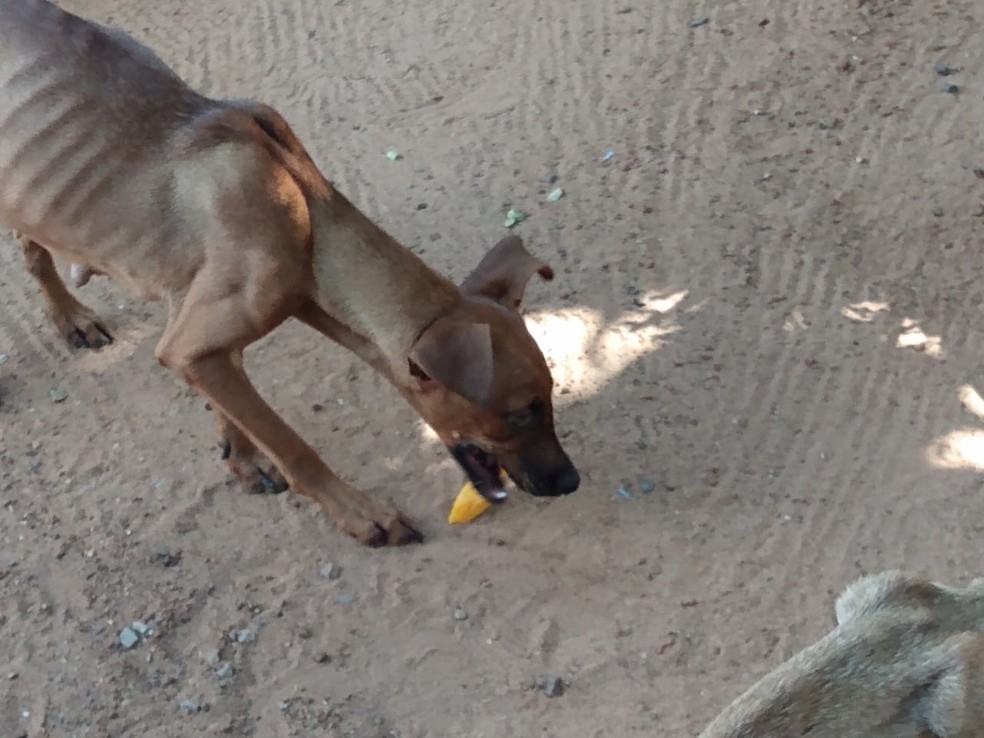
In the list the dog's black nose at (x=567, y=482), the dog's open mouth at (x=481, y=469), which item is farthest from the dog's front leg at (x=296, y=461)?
the dog's black nose at (x=567, y=482)

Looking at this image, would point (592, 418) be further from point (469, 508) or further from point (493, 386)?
point (493, 386)

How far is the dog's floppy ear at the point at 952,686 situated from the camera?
1.75 meters

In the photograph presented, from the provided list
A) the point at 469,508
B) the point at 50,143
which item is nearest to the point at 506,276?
the point at 469,508

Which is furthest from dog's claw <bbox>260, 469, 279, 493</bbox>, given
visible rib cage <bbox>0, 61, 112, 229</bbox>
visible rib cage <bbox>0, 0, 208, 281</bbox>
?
visible rib cage <bbox>0, 61, 112, 229</bbox>

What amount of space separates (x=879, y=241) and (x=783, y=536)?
1751 millimetres

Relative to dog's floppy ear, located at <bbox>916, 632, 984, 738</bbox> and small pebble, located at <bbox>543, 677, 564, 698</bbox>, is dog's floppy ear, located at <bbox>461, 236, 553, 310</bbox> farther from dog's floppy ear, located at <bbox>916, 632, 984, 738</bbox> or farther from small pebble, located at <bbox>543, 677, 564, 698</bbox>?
dog's floppy ear, located at <bbox>916, 632, 984, 738</bbox>

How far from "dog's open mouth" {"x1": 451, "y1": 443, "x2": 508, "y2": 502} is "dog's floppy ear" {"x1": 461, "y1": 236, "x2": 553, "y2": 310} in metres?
0.57

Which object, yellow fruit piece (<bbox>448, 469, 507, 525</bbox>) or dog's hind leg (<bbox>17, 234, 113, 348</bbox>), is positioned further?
dog's hind leg (<bbox>17, 234, 113, 348</bbox>)

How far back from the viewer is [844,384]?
4309 millimetres

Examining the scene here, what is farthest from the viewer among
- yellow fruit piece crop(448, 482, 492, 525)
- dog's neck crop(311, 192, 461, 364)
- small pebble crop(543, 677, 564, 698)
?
yellow fruit piece crop(448, 482, 492, 525)

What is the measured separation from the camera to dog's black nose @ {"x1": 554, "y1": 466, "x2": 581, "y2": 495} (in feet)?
12.4

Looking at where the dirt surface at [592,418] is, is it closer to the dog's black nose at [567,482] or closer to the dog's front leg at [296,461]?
the dog's front leg at [296,461]

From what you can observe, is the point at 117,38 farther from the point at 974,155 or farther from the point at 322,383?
the point at 974,155

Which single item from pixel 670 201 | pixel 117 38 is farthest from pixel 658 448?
pixel 117 38
